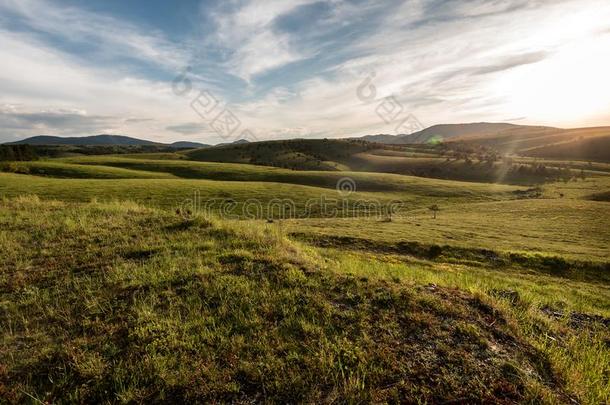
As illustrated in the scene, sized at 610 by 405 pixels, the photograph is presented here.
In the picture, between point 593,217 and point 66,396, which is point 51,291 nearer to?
point 66,396

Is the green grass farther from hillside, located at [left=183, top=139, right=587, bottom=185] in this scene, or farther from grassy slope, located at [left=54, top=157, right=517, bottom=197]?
hillside, located at [left=183, top=139, right=587, bottom=185]

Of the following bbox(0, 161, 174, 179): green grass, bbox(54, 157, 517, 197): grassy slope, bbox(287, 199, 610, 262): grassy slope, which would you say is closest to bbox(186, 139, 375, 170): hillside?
bbox(54, 157, 517, 197): grassy slope

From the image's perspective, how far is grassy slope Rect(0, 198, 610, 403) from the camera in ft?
16.8

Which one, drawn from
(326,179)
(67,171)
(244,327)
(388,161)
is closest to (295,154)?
(388,161)

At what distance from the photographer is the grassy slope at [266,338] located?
512 centimetres

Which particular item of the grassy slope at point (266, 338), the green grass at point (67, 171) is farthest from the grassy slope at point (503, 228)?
the green grass at point (67, 171)

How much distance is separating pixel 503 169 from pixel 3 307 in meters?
115

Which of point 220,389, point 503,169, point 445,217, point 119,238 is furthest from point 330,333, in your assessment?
point 503,169

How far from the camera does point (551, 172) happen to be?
317 feet

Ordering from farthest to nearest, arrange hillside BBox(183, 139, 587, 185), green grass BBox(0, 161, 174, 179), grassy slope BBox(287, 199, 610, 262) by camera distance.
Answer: hillside BBox(183, 139, 587, 185), green grass BBox(0, 161, 174, 179), grassy slope BBox(287, 199, 610, 262)

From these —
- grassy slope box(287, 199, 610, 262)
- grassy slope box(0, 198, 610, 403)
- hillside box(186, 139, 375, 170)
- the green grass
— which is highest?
hillside box(186, 139, 375, 170)

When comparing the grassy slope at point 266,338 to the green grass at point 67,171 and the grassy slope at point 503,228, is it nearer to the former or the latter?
the grassy slope at point 503,228

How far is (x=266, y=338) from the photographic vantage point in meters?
6.21

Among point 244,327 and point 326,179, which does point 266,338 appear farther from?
point 326,179
